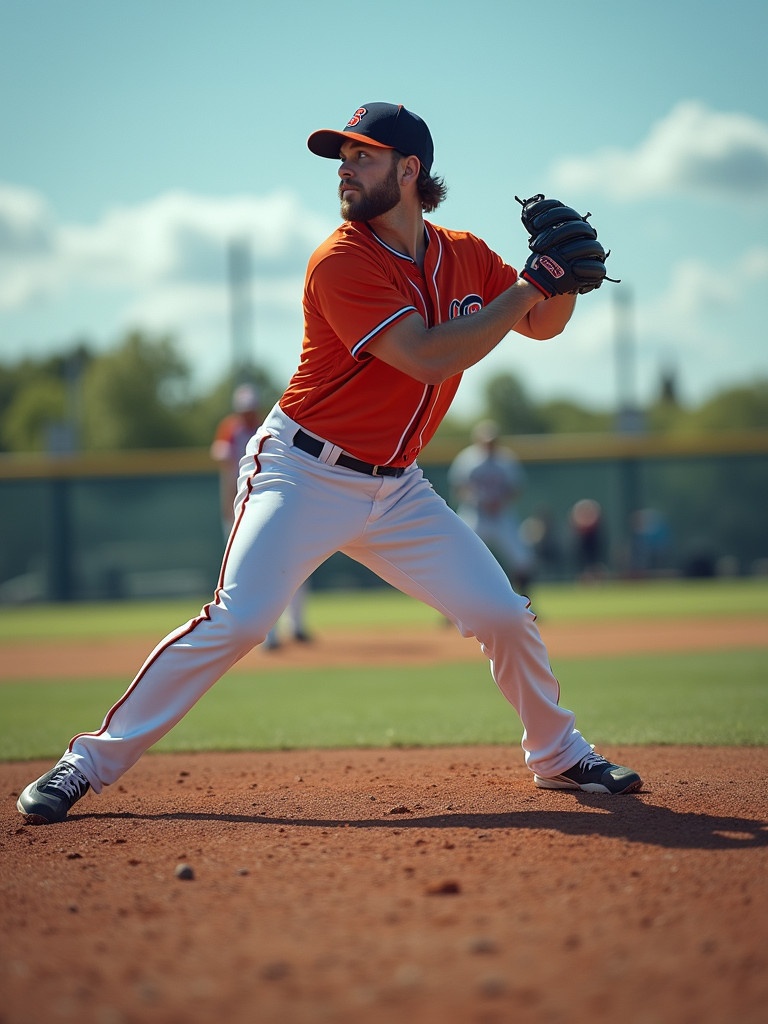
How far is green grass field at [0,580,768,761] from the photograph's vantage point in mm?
5684

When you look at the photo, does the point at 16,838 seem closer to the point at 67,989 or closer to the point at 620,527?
the point at 67,989

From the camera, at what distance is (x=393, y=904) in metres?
2.68

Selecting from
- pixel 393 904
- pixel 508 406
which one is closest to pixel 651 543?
pixel 393 904

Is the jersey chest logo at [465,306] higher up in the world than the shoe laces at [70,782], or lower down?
higher up

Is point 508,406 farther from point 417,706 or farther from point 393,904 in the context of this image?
point 393,904

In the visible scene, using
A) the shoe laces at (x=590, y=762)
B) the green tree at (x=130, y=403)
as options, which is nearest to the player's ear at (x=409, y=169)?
the shoe laces at (x=590, y=762)

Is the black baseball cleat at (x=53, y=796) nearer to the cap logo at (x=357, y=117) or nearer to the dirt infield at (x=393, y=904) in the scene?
the dirt infield at (x=393, y=904)

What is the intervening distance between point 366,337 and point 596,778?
5.71 ft

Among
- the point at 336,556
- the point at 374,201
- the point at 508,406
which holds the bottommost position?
the point at 336,556

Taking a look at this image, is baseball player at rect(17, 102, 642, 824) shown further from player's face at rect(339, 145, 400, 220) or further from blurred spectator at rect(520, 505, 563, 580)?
blurred spectator at rect(520, 505, 563, 580)

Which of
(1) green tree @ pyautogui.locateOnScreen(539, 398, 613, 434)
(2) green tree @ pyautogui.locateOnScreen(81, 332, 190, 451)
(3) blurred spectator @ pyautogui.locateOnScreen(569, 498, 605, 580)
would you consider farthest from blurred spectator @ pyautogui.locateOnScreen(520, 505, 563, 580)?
(1) green tree @ pyautogui.locateOnScreen(539, 398, 613, 434)

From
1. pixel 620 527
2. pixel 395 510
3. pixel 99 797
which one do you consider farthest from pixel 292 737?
pixel 620 527

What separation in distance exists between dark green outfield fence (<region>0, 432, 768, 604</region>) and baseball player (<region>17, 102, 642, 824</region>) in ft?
58.4

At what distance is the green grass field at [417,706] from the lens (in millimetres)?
5684
